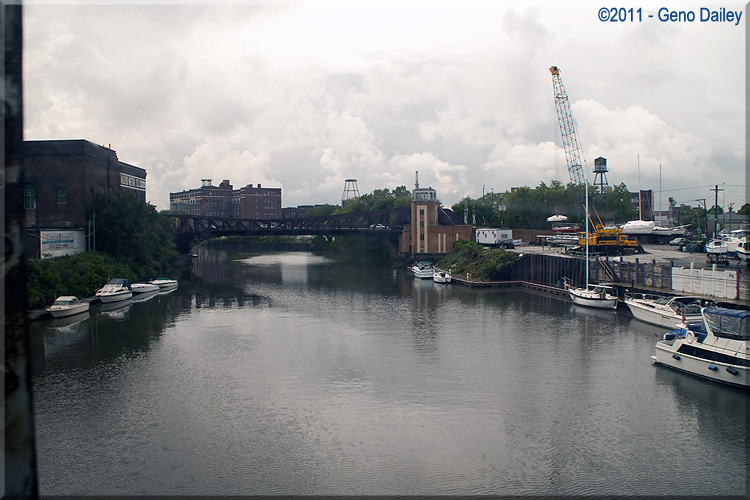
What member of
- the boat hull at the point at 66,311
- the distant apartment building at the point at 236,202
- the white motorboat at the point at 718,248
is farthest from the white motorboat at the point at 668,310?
the distant apartment building at the point at 236,202

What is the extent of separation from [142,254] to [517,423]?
4078 cm

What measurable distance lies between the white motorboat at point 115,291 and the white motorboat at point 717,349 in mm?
31379

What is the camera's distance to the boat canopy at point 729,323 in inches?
640

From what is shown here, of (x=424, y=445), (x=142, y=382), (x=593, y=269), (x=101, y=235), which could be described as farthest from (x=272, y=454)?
(x=101, y=235)

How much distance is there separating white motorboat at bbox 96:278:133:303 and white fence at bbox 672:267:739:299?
1321 inches

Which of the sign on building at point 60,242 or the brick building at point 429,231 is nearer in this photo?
the sign on building at point 60,242

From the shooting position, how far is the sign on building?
35656mm

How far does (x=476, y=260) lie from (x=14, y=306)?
160 feet

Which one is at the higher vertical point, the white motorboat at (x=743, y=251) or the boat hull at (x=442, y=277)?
the white motorboat at (x=743, y=251)

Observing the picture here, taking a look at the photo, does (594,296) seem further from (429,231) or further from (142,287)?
(429,231)

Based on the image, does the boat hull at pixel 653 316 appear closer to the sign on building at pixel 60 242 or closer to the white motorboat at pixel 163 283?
the white motorboat at pixel 163 283

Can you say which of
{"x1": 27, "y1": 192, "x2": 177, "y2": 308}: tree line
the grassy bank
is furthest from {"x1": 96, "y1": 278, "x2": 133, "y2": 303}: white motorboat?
the grassy bank

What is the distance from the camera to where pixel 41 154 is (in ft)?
143

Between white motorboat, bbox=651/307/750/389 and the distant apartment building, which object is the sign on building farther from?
the distant apartment building
